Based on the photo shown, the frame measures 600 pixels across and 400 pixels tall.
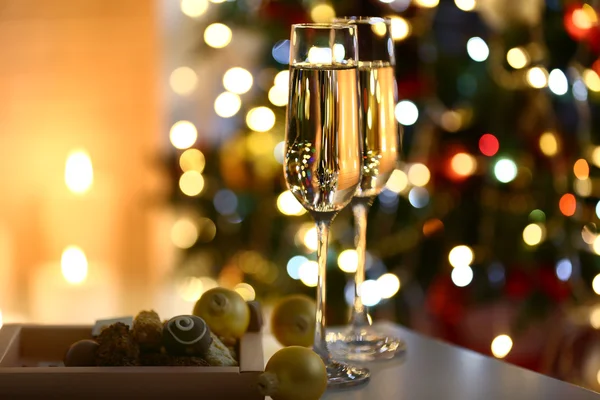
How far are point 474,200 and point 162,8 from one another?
5.03ft

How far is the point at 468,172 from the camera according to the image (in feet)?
6.64

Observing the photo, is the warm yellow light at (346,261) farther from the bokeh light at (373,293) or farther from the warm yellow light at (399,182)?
the warm yellow light at (399,182)

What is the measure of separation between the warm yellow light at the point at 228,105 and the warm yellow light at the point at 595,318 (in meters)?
0.99

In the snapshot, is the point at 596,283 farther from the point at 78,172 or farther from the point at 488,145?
the point at 78,172

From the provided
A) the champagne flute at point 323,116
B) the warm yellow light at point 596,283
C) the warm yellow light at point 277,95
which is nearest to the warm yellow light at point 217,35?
the warm yellow light at point 277,95

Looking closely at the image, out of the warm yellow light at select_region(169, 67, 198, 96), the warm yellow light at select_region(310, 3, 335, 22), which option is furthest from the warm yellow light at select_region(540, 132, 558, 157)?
the warm yellow light at select_region(169, 67, 198, 96)

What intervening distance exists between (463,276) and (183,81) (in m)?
1.49

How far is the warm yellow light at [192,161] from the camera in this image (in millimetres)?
2230

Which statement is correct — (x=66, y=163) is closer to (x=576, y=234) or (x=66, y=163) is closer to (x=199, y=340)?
(x=576, y=234)

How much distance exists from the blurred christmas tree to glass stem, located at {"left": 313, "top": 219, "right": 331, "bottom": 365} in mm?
1155

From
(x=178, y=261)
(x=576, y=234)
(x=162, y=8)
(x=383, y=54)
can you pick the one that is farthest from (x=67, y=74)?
(x=383, y=54)

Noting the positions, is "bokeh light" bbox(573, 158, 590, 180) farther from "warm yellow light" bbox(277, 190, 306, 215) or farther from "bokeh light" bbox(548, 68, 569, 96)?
"warm yellow light" bbox(277, 190, 306, 215)

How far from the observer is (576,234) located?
198 centimetres

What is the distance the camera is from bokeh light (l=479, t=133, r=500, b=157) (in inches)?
78.4
